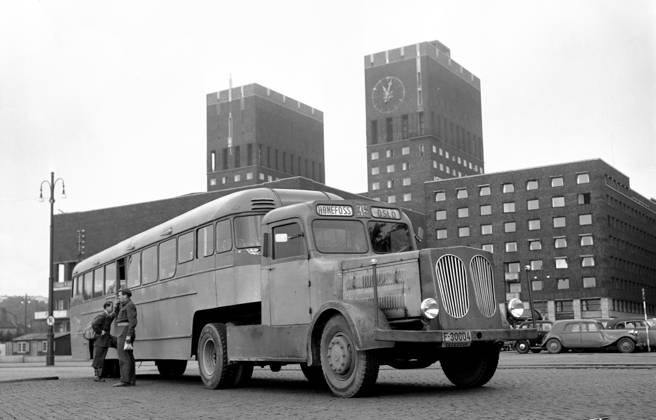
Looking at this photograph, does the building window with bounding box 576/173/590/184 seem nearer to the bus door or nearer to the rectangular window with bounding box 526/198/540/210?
the rectangular window with bounding box 526/198/540/210

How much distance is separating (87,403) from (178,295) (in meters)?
4.81

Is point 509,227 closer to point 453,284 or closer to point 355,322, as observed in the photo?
point 453,284

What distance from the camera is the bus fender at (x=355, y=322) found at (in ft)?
37.4

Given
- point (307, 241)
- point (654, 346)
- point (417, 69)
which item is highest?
point (417, 69)

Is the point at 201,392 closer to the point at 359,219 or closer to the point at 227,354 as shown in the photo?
the point at 227,354

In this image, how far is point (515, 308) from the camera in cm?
1261

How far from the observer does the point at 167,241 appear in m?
18.0

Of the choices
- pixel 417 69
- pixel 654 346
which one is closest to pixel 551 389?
pixel 654 346

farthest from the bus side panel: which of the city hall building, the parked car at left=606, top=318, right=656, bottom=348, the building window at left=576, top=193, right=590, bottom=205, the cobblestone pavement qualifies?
the building window at left=576, top=193, right=590, bottom=205

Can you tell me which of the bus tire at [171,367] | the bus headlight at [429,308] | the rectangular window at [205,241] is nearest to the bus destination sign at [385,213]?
the bus headlight at [429,308]

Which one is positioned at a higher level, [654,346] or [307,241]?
[307,241]

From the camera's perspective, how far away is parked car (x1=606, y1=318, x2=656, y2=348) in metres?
35.1

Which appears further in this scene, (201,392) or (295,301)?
(201,392)

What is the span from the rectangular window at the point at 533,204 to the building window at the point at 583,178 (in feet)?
19.6
